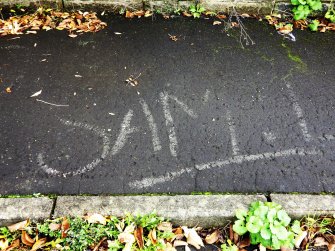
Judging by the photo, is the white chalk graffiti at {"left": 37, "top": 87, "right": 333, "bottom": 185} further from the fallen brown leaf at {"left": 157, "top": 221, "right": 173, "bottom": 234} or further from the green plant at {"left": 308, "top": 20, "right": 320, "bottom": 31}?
the green plant at {"left": 308, "top": 20, "right": 320, "bottom": 31}

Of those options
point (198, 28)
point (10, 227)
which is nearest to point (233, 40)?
point (198, 28)

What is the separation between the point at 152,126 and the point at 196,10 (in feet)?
8.31

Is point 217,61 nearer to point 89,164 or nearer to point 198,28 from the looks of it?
point 198,28

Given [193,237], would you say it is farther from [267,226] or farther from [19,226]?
[19,226]

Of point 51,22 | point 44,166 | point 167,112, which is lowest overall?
point 44,166

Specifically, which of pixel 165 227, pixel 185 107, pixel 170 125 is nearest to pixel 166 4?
pixel 185 107

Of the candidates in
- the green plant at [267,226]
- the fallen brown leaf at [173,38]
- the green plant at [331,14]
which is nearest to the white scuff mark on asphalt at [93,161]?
the green plant at [267,226]

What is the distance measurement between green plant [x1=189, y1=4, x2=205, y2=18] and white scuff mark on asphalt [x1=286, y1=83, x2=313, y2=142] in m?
1.92

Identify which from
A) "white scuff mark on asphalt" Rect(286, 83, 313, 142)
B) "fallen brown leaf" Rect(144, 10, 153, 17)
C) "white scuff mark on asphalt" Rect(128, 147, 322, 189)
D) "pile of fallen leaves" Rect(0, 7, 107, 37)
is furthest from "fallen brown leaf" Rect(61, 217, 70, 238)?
"fallen brown leaf" Rect(144, 10, 153, 17)

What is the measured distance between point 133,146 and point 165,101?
739mm

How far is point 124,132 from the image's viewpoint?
3230mm

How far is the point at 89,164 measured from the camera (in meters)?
2.96

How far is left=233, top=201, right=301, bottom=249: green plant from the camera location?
7.80ft

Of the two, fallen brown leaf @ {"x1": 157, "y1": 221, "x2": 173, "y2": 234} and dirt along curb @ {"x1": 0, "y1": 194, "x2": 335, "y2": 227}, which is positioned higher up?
dirt along curb @ {"x1": 0, "y1": 194, "x2": 335, "y2": 227}
